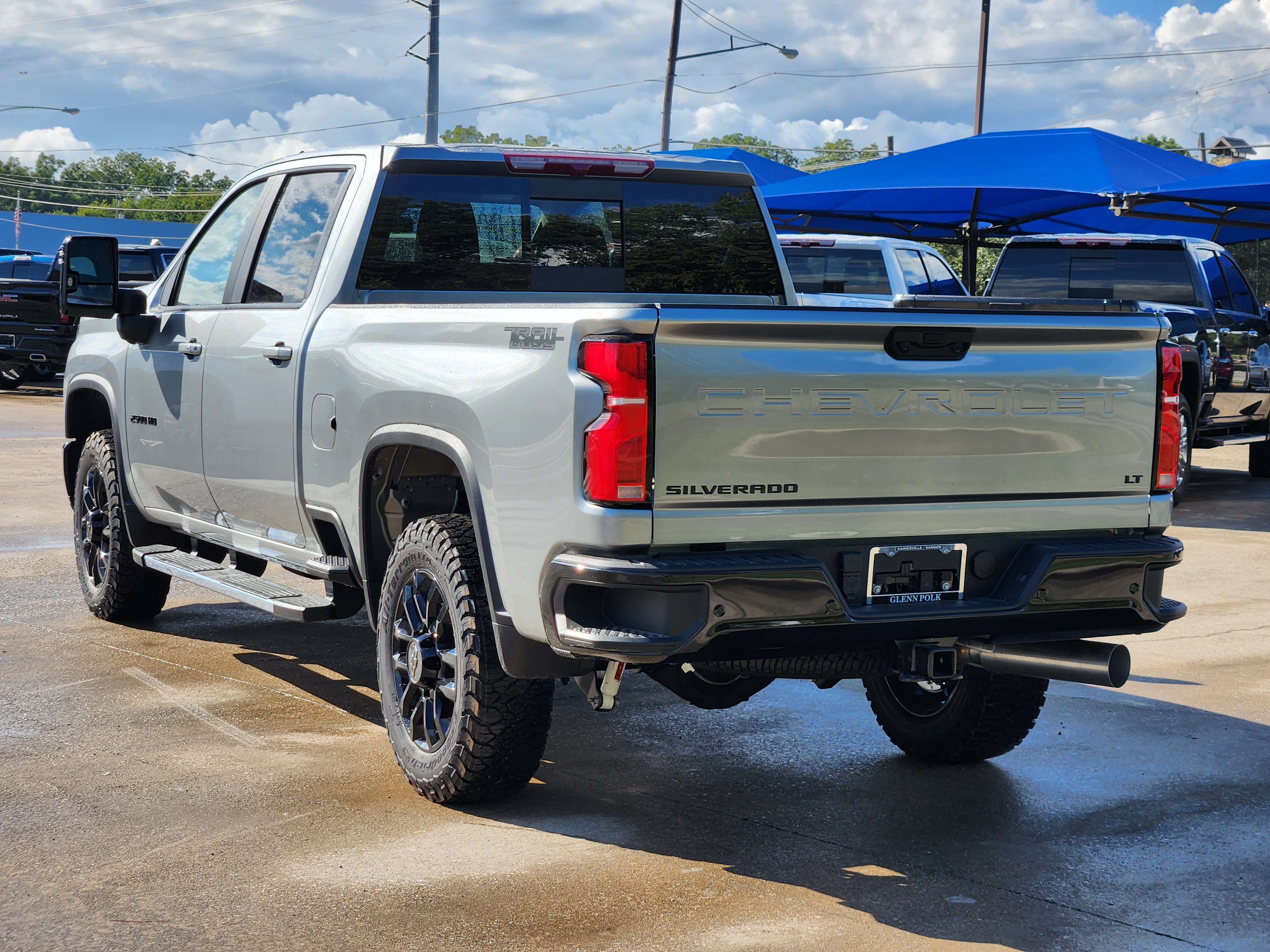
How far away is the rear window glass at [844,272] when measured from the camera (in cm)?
1420

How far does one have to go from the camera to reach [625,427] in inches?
147

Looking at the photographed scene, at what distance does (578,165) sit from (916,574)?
2.35 m

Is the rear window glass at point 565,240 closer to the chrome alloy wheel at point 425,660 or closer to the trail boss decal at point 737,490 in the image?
the chrome alloy wheel at point 425,660

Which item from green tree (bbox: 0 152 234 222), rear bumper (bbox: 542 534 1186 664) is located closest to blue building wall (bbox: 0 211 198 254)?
green tree (bbox: 0 152 234 222)

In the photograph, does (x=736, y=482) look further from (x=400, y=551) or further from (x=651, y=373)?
(x=400, y=551)

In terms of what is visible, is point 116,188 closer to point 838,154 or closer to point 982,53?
point 838,154

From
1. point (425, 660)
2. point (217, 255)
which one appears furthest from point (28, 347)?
point (425, 660)

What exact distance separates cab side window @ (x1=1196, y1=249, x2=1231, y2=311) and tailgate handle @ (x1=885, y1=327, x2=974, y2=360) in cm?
991

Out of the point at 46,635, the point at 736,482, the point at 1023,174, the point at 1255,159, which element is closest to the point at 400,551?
the point at 736,482

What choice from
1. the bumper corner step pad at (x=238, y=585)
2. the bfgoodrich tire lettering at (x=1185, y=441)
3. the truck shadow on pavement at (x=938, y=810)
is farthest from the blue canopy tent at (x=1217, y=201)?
the bumper corner step pad at (x=238, y=585)

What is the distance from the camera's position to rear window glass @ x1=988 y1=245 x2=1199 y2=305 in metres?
13.1

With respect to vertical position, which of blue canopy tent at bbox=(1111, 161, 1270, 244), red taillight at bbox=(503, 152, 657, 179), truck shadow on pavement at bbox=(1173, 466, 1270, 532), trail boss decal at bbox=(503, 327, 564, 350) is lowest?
truck shadow on pavement at bbox=(1173, 466, 1270, 532)

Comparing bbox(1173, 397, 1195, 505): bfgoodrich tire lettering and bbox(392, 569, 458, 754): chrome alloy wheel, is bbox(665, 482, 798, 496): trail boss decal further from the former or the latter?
bbox(1173, 397, 1195, 505): bfgoodrich tire lettering

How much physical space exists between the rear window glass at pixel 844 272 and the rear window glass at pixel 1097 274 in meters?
1.14
